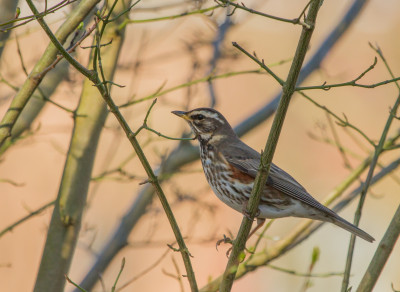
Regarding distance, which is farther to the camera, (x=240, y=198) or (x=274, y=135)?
(x=240, y=198)

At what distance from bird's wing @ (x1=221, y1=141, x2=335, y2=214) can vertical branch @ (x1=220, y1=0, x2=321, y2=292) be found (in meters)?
1.38

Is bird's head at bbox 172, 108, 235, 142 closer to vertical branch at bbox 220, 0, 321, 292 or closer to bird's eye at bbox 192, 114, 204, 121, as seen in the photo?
bird's eye at bbox 192, 114, 204, 121

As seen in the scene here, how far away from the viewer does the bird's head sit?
5.72m

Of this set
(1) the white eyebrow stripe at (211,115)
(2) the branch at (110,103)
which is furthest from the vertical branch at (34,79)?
(1) the white eyebrow stripe at (211,115)

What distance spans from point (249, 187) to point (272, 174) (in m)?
0.30

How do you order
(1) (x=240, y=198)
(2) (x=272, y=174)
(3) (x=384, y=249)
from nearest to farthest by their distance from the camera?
(3) (x=384, y=249)
(1) (x=240, y=198)
(2) (x=272, y=174)

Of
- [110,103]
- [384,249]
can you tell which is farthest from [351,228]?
[110,103]

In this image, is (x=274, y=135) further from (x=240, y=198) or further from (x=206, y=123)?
(x=206, y=123)

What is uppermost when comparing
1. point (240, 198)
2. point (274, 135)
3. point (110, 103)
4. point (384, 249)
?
point (240, 198)

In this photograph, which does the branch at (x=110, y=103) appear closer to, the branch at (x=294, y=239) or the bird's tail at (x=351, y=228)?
the branch at (x=294, y=239)

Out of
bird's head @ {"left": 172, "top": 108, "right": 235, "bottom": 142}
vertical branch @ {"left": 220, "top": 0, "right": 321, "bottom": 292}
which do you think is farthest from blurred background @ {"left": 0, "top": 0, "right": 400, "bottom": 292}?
vertical branch @ {"left": 220, "top": 0, "right": 321, "bottom": 292}

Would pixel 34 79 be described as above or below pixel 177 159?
below

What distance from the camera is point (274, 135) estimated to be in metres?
3.44

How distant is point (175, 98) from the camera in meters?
11.2
